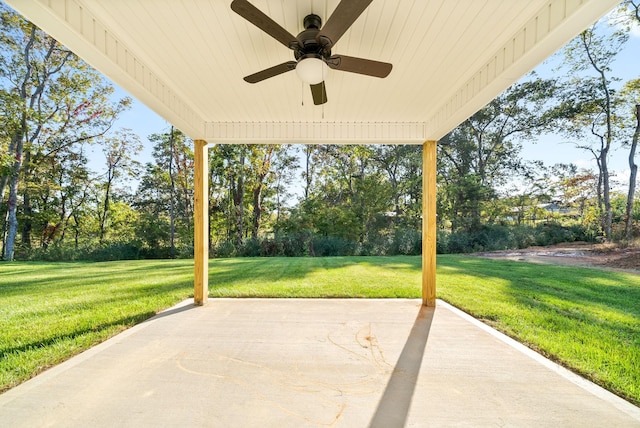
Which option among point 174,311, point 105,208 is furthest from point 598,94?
point 105,208

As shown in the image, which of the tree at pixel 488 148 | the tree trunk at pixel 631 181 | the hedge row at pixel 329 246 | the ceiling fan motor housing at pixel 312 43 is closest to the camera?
the ceiling fan motor housing at pixel 312 43

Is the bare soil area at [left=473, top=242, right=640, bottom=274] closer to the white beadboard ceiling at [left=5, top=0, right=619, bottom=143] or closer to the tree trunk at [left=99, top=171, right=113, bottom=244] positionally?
the white beadboard ceiling at [left=5, top=0, right=619, bottom=143]

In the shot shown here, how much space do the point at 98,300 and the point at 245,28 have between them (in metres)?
4.04

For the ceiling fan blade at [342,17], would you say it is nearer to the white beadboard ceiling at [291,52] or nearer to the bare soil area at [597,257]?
the white beadboard ceiling at [291,52]

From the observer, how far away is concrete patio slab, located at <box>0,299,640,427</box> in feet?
5.18

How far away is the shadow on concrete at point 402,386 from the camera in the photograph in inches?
61.9

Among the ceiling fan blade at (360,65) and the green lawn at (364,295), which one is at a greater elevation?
the ceiling fan blade at (360,65)

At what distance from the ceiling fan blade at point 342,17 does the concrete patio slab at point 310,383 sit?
2145 millimetres

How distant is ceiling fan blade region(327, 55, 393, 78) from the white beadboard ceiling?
0.29 metres

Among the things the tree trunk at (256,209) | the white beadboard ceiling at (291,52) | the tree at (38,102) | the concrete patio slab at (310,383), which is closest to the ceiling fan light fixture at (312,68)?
the white beadboard ceiling at (291,52)

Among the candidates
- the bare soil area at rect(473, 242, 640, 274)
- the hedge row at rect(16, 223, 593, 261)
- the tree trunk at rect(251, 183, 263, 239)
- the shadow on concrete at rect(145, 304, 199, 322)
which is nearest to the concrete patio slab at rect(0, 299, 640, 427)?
the shadow on concrete at rect(145, 304, 199, 322)

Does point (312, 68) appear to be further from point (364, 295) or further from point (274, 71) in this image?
point (364, 295)

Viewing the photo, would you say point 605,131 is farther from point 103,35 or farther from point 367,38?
point 103,35

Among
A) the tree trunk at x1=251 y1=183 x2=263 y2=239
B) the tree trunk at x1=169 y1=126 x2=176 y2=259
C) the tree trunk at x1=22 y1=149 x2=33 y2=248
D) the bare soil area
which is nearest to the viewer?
the bare soil area
